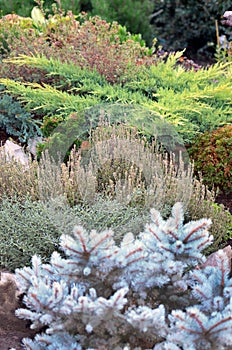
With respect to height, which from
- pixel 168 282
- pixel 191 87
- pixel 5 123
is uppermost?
pixel 191 87

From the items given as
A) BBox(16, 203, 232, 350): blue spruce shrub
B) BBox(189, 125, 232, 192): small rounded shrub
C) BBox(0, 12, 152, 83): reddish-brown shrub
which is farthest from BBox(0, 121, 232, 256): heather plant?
BBox(0, 12, 152, 83): reddish-brown shrub

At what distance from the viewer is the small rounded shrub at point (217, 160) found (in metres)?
3.95

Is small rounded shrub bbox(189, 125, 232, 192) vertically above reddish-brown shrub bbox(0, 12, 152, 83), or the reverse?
reddish-brown shrub bbox(0, 12, 152, 83)

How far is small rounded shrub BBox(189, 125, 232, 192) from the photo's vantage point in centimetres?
395

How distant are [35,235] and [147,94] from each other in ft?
7.40

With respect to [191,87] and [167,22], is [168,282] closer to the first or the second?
[191,87]

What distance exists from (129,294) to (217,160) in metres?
1.95

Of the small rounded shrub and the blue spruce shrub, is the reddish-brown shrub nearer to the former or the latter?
the small rounded shrub

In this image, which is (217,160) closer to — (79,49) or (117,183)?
(117,183)

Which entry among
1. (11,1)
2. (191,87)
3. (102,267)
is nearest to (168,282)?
(102,267)

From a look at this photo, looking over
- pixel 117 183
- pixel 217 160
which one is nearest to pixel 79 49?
pixel 217 160

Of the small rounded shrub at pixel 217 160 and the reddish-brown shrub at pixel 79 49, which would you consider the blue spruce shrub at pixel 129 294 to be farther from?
the reddish-brown shrub at pixel 79 49

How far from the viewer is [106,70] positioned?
4.84m

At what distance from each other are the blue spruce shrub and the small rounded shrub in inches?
69.1
